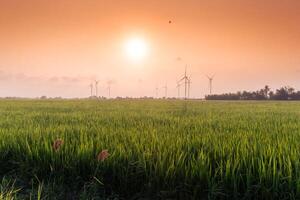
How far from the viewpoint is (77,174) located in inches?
164

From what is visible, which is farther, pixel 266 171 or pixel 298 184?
pixel 266 171

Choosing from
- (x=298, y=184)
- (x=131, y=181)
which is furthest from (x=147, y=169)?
(x=298, y=184)

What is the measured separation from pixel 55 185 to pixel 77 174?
31 centimetres

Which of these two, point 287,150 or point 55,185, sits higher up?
point 287,150

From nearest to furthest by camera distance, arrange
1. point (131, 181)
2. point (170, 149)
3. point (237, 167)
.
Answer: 1. point (237, 167)
2. point (131, 181)
3. point (170, 149)

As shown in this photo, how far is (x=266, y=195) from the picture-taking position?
3.25 metres

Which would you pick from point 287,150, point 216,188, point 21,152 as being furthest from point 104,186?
point 287,150

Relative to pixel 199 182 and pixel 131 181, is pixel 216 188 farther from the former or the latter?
pixel 131 181

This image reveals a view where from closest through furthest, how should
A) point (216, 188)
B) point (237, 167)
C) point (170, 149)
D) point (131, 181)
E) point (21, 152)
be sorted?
point (216, 188)
point (237, 167)
point (131, 181)
point (170, 149)
point (21, 152)

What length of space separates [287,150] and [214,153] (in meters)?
0.98

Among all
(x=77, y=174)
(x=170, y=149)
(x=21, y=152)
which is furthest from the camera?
(x=21, y=152)

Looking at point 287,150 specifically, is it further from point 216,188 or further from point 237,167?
point 216,188

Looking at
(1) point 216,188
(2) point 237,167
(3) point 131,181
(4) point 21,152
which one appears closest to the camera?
(1) point 216,188

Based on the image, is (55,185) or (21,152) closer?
(55,185)
